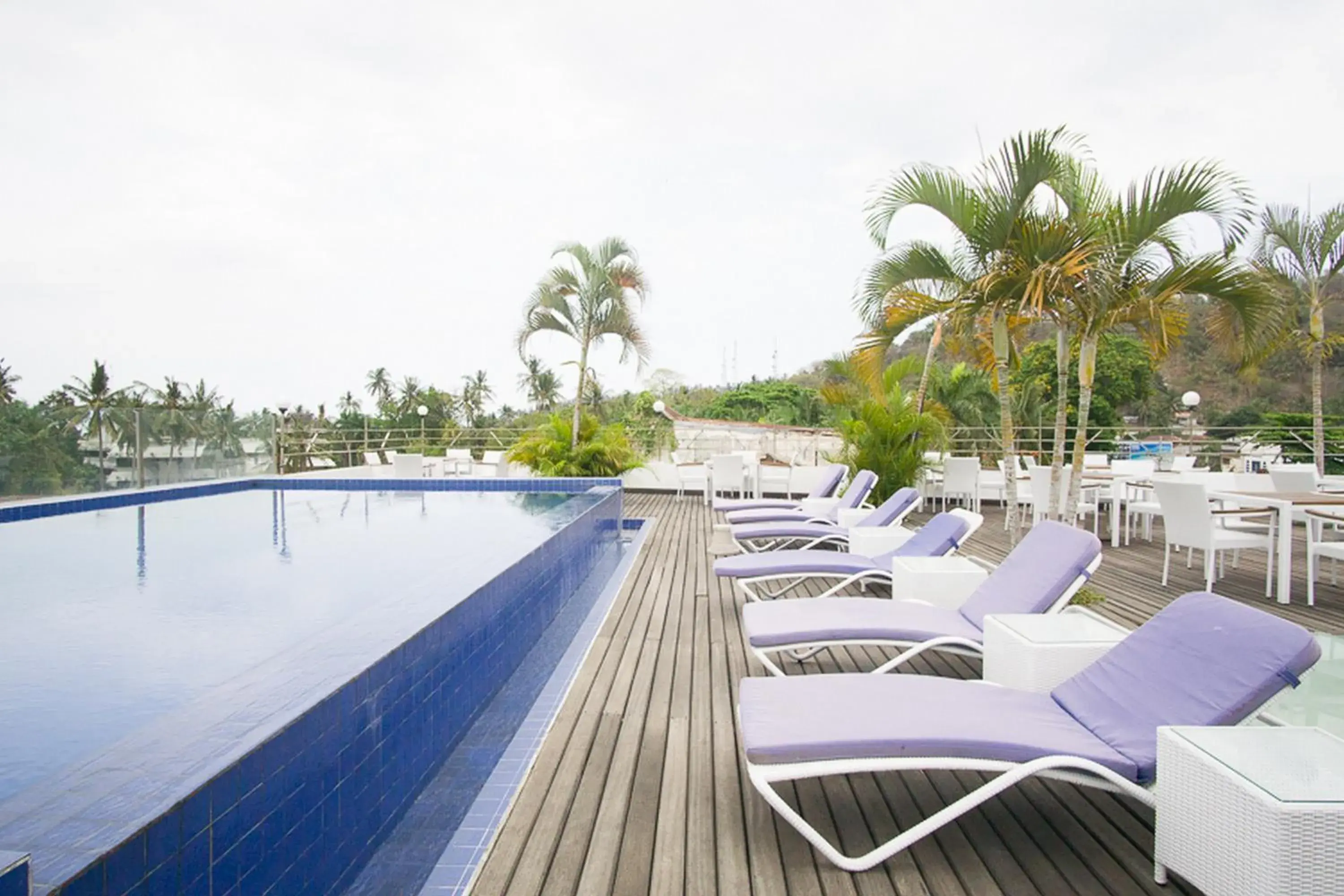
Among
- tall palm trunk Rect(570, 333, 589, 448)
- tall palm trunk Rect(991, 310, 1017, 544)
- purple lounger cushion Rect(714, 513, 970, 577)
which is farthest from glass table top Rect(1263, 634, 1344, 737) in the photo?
tall palm trunk Rect(570, 333, 589, 448)

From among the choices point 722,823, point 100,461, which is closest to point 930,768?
point 722,823

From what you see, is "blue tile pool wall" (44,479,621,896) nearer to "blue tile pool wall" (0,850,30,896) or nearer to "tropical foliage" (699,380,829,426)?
"blue tile pool wall" (0,850,30,896)

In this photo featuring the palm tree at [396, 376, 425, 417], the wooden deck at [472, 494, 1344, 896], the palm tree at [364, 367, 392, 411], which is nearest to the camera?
the wooden deck at [472, 494, 1344, 896]

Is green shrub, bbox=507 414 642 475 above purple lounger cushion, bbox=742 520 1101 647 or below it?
above

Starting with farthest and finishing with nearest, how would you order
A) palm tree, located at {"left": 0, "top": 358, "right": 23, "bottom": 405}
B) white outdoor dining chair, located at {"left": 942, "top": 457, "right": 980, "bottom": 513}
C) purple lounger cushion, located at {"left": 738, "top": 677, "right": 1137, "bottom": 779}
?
palm tree, located at {"left": 0, "top": 358, "right": 23, "bottom": 405}, white outdoor dining chair, located at {"left": 942, "top": 457, "right": 980, "bottom": 513}, purple lounger cushion, located at {"left": 738, "top": 677, "right": 1137, "bottom": 779}

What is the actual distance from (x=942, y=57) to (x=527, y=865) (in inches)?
447

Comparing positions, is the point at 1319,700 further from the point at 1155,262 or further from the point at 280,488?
the point at 280,488

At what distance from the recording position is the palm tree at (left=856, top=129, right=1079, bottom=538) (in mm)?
5320

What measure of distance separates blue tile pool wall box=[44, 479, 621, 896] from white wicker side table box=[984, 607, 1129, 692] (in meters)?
2.08

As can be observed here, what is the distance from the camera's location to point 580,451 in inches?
489

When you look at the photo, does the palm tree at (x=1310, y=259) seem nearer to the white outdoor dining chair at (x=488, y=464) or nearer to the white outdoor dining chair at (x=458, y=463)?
the white outdoor dining chair at (x=488, y=464)

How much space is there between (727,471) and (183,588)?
668 centimetres

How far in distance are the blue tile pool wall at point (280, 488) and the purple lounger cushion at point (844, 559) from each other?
4724 millimetres

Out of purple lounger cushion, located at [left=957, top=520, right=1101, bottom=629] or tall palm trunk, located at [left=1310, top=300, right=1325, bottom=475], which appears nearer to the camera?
purple lounger cushion, located at [left=957, top=520, right=1101, bottom=629]
